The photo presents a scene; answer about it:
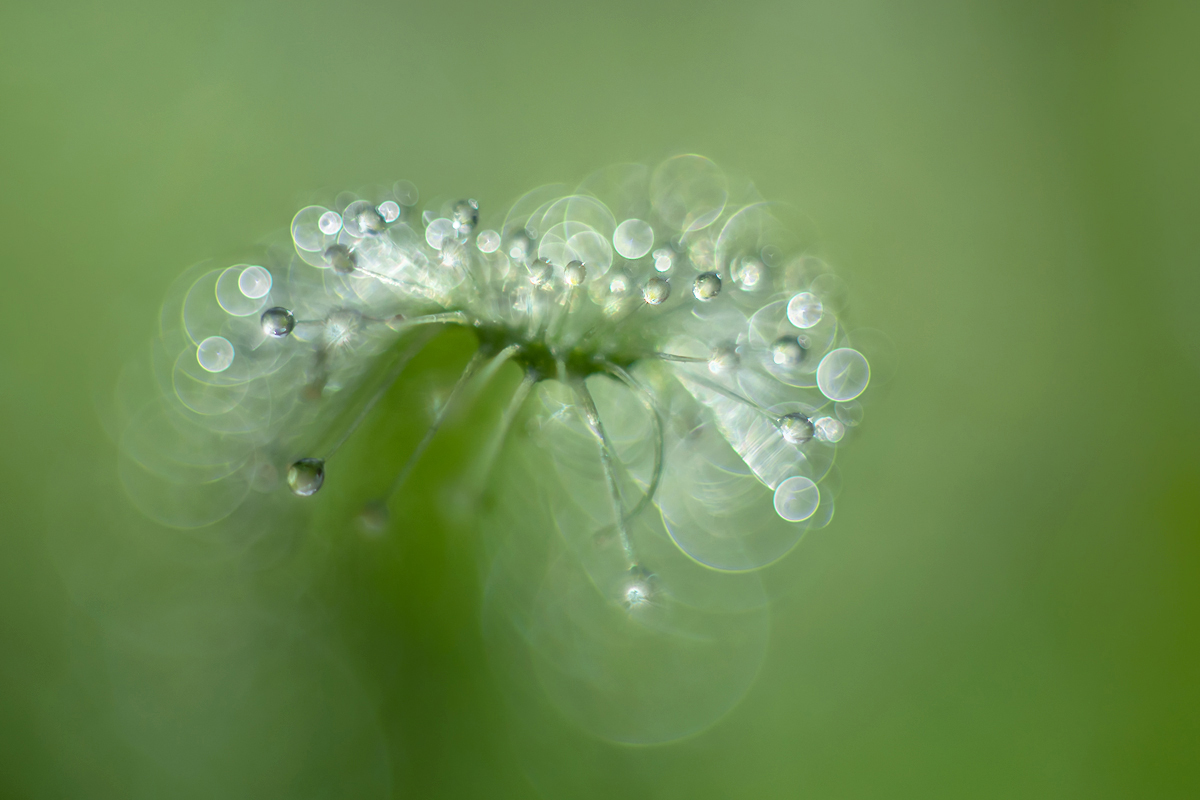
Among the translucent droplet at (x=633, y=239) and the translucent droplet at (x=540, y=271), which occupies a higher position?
the translucent droplet at (x=633, y=239)

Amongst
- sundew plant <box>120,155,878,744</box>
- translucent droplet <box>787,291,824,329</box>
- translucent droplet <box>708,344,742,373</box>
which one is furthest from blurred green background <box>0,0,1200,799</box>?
translucent droplet <box>787,291,824,329</box>

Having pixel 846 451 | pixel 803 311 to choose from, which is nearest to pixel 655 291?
pixel 803 311

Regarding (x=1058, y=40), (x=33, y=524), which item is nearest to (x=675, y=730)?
(x=33, y=524)

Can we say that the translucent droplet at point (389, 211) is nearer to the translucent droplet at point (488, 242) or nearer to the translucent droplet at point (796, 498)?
the translucent droplet at point (488, 242)

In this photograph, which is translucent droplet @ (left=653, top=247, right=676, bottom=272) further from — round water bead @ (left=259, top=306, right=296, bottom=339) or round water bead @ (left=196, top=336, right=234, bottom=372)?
round water bead @ (left=196, top=336, right=234, bottom=372)

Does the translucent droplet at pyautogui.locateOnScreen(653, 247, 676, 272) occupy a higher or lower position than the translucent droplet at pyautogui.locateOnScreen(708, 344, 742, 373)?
higher

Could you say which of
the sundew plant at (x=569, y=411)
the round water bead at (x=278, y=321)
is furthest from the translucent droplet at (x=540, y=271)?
the round water bead at (x=278, y=321)

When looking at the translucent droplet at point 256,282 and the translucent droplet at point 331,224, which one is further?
the translucent droplet at point 256,282
